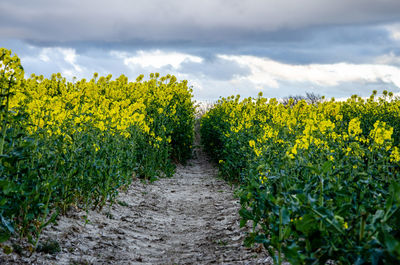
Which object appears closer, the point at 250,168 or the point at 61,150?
the point at 61,150

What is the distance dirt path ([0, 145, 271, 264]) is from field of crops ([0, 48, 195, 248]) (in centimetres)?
35

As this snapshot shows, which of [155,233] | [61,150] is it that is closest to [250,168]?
[155,233]

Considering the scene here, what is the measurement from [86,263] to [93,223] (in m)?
1.31

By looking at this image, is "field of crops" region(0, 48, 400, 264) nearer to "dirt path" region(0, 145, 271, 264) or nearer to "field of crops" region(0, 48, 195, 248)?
"field of crops" region(0, 48, 195, 248)

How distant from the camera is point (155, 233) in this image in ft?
19.8

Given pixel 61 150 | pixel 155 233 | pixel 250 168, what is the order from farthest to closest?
pixel 250 168 < pixel 155 233 < pixel 61 150

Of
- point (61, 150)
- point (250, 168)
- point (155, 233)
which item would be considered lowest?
point (155, 233)

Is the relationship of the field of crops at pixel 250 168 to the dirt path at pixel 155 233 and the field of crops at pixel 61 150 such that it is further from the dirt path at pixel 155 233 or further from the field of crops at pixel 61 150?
the dirt path at pixel 155 233

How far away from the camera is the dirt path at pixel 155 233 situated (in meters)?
4.55

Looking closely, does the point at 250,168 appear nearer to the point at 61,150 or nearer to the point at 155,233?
the point at 155,233

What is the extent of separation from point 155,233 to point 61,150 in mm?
2414

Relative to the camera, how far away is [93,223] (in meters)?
5.56

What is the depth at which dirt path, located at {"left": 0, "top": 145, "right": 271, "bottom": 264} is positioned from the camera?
14.9ft

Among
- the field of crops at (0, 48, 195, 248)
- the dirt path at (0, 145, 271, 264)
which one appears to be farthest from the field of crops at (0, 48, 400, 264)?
the dirt path at (0, 145, 271, 264)
